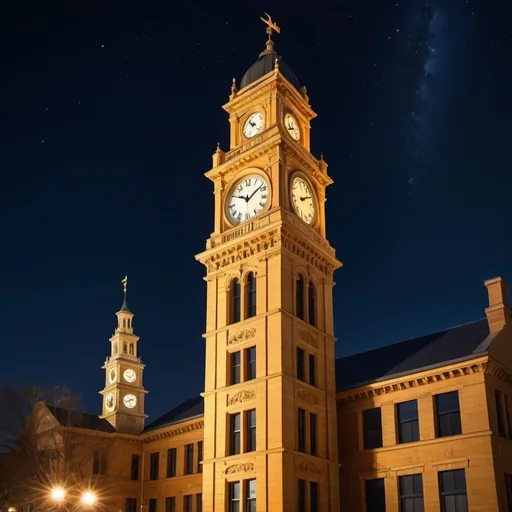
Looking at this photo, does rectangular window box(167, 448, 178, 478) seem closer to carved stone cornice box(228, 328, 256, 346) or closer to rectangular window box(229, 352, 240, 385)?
rectangular window box(229, 352, 240, 385)

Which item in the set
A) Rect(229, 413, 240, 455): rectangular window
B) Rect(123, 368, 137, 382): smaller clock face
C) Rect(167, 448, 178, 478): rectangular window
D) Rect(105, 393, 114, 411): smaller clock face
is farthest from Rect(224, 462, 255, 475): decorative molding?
Rect(123, 368, 137, 382): smaller clock face

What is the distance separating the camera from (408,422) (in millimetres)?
44844

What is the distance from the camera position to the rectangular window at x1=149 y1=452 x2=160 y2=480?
61.7 m

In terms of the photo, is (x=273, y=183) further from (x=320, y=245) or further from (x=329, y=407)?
(x=329, y=407)

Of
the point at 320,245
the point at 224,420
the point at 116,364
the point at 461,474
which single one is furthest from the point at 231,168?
the point at 116,364

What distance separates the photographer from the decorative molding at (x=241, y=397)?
45.5m

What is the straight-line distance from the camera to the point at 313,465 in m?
44.6

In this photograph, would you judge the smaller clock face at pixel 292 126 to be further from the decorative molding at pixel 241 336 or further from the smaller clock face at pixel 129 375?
the smaller clock face at pixel 129 375

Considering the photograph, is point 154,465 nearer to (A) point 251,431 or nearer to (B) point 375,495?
(A) point 251,431

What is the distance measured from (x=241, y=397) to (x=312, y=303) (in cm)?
795

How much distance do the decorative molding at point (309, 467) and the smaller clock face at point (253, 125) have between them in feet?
72.3

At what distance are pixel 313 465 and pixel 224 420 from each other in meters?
5.88

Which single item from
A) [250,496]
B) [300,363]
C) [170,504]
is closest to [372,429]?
[300,363]

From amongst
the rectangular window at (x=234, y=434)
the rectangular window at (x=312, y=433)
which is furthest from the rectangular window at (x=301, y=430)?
the rectangular window at (x=234, y=434)
